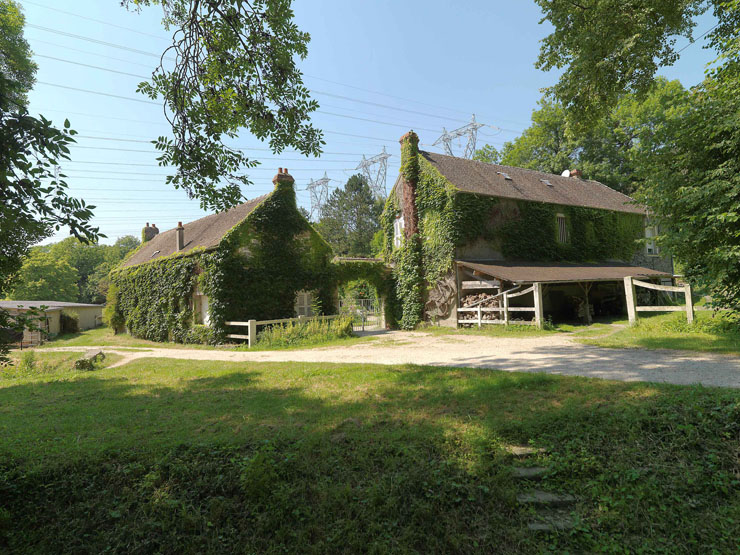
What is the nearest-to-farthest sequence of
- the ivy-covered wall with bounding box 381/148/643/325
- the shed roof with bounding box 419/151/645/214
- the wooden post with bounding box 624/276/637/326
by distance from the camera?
the wooden post with bounding box 624/276/637/326, the ivy-covered wall with bounding box 381/148/643/325, the shed roof with bounding box 419/151/645/214

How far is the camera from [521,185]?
22016 mm

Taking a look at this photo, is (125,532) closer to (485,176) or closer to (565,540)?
(565,540)

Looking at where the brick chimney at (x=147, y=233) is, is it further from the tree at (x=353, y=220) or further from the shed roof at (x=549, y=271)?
the shed roof at (x=549, y=271)

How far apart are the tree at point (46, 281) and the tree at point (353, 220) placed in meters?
29.1

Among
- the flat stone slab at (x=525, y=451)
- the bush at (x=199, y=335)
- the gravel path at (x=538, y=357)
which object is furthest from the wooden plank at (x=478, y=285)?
the flat stone slab at (x=525, y=451)

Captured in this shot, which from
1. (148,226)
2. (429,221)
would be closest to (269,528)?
(429,221)

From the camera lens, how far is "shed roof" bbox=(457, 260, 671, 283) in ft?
50.7

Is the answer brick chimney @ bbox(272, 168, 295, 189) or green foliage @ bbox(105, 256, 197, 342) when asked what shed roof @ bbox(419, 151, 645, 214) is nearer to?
brick chimney @ bbox(272, 168, 295, 189)

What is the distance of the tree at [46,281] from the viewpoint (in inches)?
1513

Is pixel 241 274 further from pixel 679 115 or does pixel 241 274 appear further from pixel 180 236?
pixel 679 115

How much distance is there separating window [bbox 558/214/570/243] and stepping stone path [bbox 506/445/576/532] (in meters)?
19.5

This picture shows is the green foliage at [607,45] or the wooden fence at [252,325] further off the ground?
the green foliage at [607,45]

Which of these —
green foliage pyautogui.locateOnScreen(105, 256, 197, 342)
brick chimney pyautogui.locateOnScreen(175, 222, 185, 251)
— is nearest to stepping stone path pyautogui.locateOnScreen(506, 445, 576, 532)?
green foliage pyautogui.locateOnScreen(105, 256, 197, 342)

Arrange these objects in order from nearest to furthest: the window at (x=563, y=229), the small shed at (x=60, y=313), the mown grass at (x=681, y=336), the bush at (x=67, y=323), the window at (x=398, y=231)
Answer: the mown grass at (x=681, y=336), the window at (x=398, y=231), the window at (x=563, y=229), the small shed at (x=60, y=313), the bush at (x=67, y=323)
